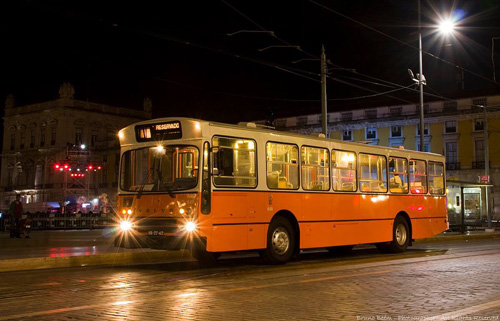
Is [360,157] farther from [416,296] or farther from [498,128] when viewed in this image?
[498,128]

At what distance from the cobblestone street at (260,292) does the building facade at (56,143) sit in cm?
6708

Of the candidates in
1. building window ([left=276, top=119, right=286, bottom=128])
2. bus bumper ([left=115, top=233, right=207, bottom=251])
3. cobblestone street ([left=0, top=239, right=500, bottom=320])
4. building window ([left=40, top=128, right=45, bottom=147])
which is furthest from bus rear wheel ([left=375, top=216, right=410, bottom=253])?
building window ([left=40, top=128, right=45, bottom=147])

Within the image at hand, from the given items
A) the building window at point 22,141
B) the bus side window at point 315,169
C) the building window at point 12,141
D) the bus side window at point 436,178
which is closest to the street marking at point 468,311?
the bus side window at point 315,169

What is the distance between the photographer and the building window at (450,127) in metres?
68.0

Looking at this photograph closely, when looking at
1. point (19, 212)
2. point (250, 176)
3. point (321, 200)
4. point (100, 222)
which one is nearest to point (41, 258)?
point (250, 176)

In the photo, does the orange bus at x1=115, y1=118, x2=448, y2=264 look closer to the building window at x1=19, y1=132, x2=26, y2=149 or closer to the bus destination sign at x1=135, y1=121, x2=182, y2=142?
the bus destination sign at x1=135, y1=121, x2=182, y2=142

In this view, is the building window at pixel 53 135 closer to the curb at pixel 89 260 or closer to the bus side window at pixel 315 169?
the curb at pixel 89 260

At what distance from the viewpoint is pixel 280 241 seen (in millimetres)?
14500

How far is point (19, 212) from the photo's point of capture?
25.8 meters

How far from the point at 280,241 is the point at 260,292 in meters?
5.20

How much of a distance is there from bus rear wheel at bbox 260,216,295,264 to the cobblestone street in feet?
1.15

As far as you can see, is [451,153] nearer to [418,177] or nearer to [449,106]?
[449,106]

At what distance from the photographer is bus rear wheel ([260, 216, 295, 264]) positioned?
46.5ft

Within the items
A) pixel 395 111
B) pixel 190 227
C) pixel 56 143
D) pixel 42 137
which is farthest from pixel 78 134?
pixel 190 227
